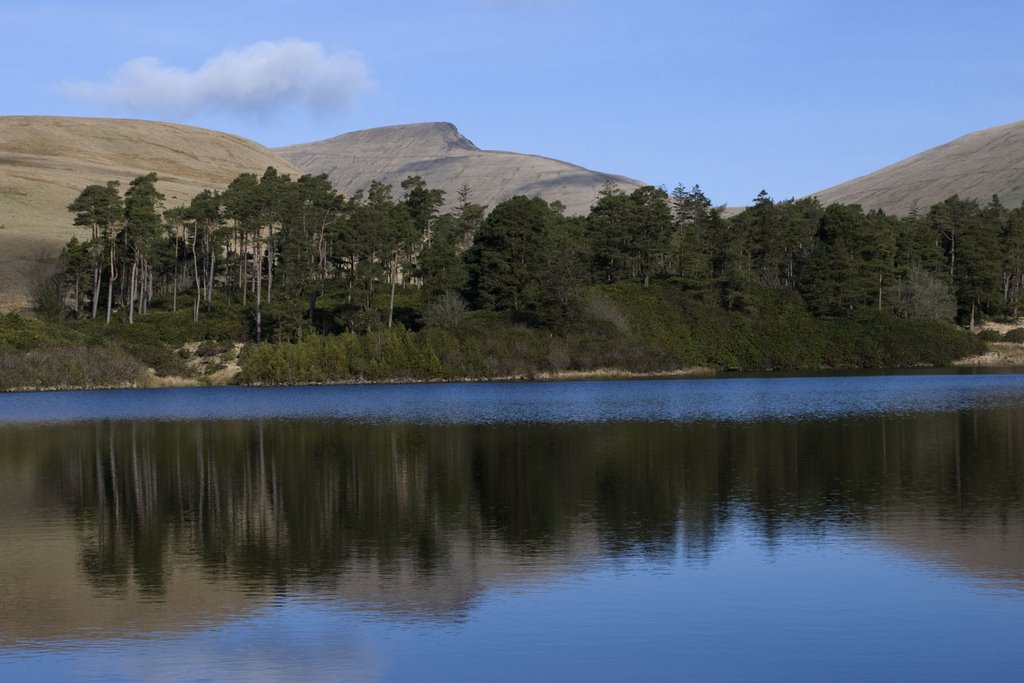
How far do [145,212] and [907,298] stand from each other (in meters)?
109

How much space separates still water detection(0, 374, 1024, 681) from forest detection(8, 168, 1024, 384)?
74.1 metres

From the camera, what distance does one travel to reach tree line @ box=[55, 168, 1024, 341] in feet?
492

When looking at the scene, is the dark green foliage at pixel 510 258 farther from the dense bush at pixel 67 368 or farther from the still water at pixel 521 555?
the still water at pixel 521 555

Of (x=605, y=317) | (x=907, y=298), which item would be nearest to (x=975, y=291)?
Answer: (x=907, y=298)

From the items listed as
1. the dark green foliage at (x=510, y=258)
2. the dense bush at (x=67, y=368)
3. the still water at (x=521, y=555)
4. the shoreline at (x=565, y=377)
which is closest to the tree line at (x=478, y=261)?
the dark green foliage at (x=510, y=258)

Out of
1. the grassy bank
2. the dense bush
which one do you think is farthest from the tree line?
the dense bush

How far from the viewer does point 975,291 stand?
182625mm

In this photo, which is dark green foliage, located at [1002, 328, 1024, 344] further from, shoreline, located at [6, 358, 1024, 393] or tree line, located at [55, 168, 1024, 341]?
tree line, located at [55, 168, 1024, 341]

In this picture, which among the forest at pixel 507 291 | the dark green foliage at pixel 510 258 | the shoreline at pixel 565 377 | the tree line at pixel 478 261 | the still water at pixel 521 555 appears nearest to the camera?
the still water at pixel 521 555

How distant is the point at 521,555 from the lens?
3044 centimetres

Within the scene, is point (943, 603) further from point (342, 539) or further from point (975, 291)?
point (975, 291)

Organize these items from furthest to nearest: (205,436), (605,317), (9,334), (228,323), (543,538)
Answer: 1. (605,317)
2. (228,323)
3. (9,334)
4. (205,436)
5. (543,538)

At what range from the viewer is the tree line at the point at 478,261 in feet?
492

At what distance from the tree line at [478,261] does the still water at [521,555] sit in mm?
85485
